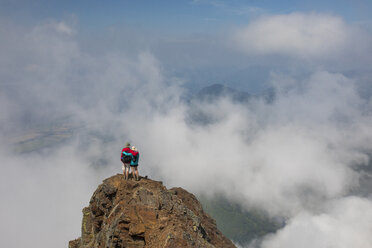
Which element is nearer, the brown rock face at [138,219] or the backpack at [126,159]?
the brown rock face at [138,219]

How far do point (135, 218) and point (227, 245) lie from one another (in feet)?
70.5

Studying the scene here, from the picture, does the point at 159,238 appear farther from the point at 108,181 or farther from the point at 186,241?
the point at 108,181

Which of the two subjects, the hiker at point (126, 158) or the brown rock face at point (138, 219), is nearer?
the brown rock face at point (138, 219)

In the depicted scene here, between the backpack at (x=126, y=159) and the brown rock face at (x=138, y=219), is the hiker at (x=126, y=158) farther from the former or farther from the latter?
the brown rock face at (x=138, y=219)

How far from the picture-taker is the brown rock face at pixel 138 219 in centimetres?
2216

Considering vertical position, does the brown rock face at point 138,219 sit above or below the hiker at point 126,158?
below

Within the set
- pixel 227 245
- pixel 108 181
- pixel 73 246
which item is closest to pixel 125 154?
pixel 108 181

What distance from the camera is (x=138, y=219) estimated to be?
2386cm

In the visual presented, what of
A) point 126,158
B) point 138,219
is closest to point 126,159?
point 126,158

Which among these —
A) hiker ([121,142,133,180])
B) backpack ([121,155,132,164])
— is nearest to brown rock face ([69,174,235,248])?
hiker ([121,142,133,180])

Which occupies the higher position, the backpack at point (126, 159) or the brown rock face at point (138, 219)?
the backpack at point (126, 159)

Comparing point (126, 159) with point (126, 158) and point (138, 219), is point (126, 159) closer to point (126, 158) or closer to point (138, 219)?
point (126, 158)

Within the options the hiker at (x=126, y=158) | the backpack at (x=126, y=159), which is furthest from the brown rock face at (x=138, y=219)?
the backpack at (x=126, y=159)

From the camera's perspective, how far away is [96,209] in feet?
106
